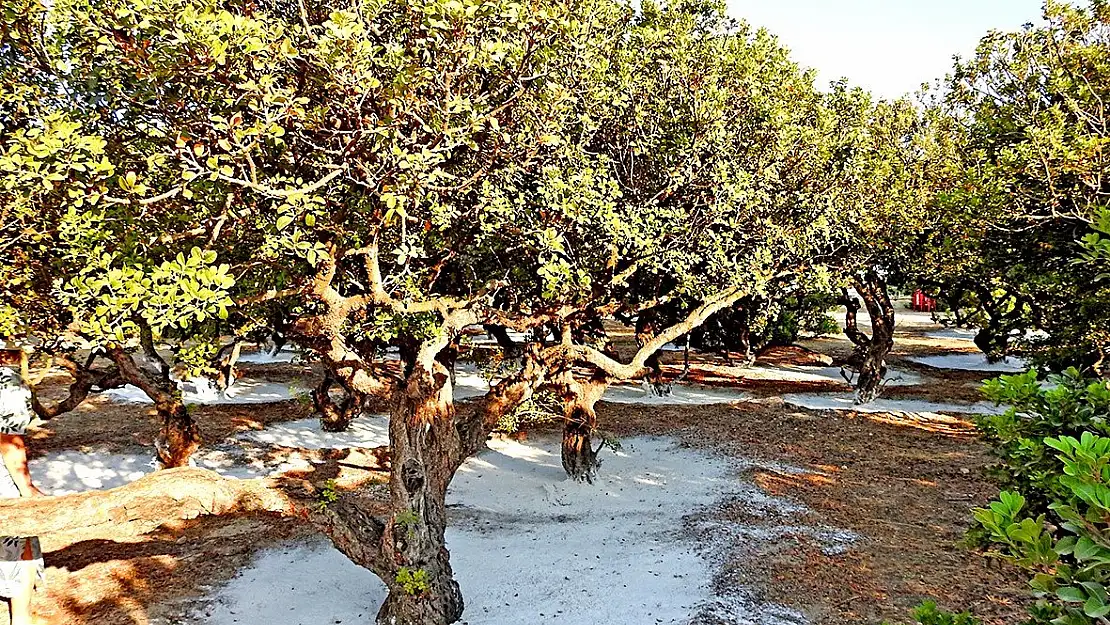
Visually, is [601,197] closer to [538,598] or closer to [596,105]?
[596,105]

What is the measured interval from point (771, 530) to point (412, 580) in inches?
227

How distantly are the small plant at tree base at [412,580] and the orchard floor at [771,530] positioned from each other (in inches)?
58.6

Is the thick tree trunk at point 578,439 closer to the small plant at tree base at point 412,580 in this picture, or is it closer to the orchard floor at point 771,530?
the orchard floor at point 771,530

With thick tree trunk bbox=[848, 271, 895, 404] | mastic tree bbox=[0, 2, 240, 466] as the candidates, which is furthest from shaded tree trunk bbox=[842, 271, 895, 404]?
mastic tree bbox=[0, 2, 240, 466]

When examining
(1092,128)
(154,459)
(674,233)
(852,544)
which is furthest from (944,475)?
(154,459)

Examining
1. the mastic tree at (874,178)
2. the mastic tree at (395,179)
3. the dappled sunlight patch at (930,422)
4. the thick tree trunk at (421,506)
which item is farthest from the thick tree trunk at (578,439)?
the dappled sunlight patch at (930,422)

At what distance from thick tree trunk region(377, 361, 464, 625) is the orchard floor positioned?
1.23 metres

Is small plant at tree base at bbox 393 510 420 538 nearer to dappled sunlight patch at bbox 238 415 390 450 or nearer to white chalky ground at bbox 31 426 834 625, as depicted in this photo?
white chalky ground at bbox 31 426 834 625

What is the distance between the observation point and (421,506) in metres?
8.05

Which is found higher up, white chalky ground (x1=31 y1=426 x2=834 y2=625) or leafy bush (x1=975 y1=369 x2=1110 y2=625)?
leafy bush (x1=975 y1=369 x2=1110 y2=625)

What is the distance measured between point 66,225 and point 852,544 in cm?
1055

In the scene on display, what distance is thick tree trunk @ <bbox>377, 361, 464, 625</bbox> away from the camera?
768 cm

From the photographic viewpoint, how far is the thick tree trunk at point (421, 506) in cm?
768

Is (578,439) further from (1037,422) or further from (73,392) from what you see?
(1037,422)
